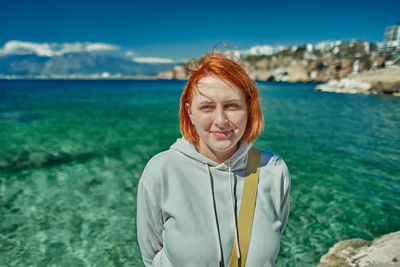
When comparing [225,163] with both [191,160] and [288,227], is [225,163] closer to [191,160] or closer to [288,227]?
[191,160]

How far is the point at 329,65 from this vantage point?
4296 inches

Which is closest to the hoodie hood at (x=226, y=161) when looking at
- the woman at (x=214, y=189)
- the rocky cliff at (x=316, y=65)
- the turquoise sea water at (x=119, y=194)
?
the woman at (x=214, y=189)

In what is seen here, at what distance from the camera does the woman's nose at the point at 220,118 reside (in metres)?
1.45

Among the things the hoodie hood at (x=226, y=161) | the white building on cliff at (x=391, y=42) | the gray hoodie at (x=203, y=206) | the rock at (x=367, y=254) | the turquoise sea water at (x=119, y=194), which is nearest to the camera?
the gray hoodie at (x=203, y=206)

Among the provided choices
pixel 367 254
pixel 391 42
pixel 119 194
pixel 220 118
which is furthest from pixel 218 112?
pixel 391 42

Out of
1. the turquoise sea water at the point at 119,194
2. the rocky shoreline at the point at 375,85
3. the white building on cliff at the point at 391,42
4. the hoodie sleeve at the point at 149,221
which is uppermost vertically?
the white building on cliff at the point at 391,42

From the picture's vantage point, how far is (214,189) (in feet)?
5.04

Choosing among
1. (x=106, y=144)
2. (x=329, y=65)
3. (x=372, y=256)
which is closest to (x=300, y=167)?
(x=372, y=256)

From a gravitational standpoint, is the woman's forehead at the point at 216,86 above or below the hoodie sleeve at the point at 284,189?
above

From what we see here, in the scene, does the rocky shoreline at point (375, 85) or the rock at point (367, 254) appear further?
the rocky shoreline at point (375, 85)

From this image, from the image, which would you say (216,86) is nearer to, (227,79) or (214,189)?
(227,79)

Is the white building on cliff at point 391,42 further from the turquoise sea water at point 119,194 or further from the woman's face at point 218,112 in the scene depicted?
the woman's face at point 218,112

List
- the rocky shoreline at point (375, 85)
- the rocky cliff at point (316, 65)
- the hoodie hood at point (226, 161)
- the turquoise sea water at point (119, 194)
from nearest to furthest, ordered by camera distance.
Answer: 1. the hoodie hood at point (226, 161)
2. the turquoise sea water at point (119, 194)
3. the rocky shoreline at point (375, 85)
4. the rocky cliff at point (316, 65)

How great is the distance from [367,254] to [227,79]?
11.6ft
